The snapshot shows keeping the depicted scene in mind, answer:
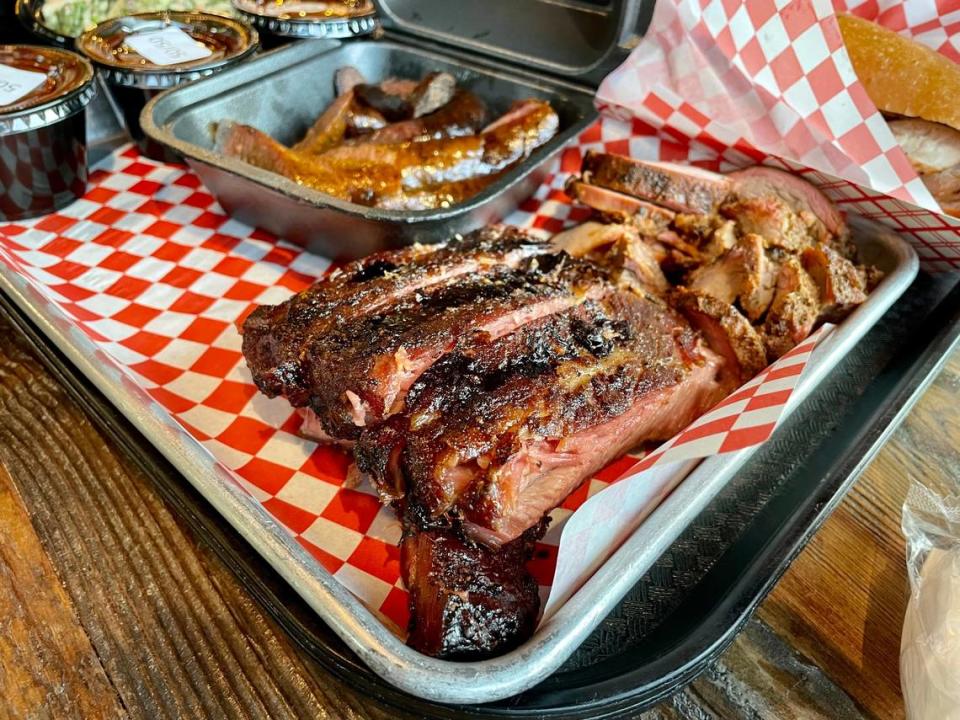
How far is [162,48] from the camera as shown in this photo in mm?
3496

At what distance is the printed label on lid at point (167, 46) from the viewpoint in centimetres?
342

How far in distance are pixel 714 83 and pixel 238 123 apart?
6.77ft

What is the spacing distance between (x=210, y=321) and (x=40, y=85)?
151 centimetres

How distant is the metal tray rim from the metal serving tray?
3.02 feet

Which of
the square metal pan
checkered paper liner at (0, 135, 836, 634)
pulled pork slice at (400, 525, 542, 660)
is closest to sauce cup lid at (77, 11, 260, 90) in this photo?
the square metal pan

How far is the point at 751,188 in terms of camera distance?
2.62 metres

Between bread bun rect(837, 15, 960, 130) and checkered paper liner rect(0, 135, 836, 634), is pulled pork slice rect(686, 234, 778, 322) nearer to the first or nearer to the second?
checkered paper liner rect(0, 135, 836, 634)

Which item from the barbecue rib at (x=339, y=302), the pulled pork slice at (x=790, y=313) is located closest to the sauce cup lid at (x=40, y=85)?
the barbecue rib at (x=339, y=302)

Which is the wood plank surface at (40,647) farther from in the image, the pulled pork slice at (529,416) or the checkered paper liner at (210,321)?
the pulled pork slice at (529,416)

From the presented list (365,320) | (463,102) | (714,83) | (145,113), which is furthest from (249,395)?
(714,83)

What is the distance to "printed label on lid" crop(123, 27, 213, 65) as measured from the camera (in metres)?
3.42

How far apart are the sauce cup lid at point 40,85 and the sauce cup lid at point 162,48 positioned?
167 mm

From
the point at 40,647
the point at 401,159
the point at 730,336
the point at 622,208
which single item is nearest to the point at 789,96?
the point at 622,208

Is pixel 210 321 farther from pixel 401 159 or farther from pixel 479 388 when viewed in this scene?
pixel 479 388
